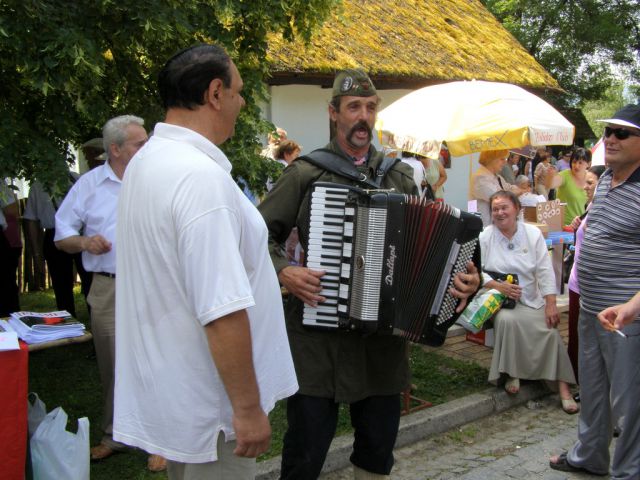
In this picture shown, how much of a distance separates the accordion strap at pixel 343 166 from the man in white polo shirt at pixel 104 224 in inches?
55.8

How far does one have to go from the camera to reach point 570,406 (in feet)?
17.0

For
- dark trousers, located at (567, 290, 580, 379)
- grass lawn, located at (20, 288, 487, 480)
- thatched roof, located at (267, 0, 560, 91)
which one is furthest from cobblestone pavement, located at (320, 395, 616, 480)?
thatched roof, located at (267, 0, 560, 91)

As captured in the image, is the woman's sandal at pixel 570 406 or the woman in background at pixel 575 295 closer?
the woman in background at pixel 575 295

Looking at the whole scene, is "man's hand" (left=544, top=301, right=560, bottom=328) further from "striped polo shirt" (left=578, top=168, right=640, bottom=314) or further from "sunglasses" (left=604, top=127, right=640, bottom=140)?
"sunglasses" (left=604, top=127, right=640, bottom=140)

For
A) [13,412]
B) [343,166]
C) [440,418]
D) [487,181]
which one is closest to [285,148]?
[487,181]

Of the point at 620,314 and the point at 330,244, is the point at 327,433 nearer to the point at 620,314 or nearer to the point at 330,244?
the point at 330,244

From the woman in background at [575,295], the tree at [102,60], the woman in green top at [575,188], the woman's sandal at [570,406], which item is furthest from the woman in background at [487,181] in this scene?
the tree at [102,60]

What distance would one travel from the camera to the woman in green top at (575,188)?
8.41 metres

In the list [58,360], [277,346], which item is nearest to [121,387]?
[277,346]

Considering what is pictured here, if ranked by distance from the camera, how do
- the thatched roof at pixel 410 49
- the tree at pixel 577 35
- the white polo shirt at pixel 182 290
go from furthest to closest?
the tree at pixel 577 35
the thatched roof at pixel 410 49
the white polo shirt at pixel 182 290

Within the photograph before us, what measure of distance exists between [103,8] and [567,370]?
415cm

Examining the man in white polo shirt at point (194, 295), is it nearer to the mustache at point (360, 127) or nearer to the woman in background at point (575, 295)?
the mustache at point (360, 127)

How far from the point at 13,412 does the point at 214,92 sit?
193 centimetres

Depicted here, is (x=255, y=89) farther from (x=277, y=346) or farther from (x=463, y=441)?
(x=277, y=346)
